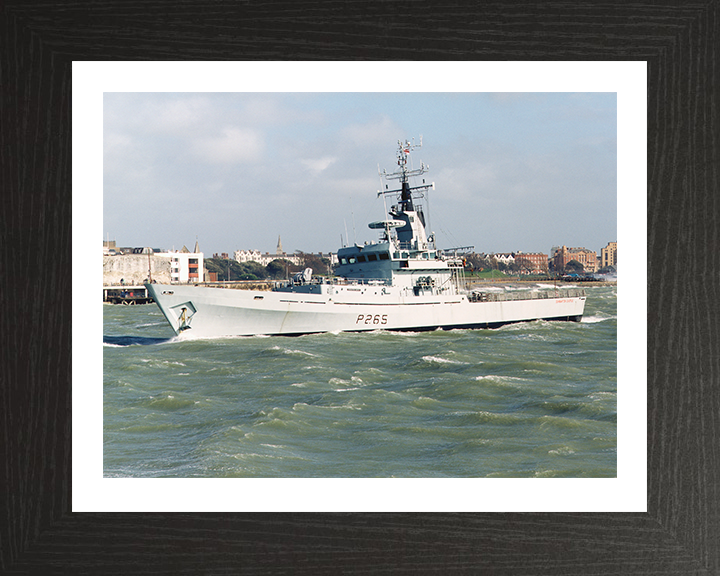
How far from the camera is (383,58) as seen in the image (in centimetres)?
229

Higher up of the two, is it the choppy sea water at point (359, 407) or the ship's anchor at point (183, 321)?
the ship's anchor at point (183, 321)

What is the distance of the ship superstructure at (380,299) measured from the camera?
9.38 m

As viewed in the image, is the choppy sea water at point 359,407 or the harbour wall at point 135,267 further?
the harbour wall at point 135,267

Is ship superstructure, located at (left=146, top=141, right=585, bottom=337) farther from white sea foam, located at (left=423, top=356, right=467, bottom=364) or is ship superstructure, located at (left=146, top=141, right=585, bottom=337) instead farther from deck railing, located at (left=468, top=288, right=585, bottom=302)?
white sea foam, located at (left=423, top=356, right=467, bottom=364)

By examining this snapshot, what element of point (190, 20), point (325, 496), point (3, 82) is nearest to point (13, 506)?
point (325, 496)

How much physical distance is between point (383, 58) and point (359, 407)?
348 centimetres

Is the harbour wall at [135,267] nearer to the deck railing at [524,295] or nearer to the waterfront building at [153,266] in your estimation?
the waterfront building at [153,266]

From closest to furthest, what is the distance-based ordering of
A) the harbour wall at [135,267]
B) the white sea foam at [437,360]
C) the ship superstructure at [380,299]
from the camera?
the white sea foam at [437,360] → the ship superstructure at [380,299] → the harbour wall at [135,267]

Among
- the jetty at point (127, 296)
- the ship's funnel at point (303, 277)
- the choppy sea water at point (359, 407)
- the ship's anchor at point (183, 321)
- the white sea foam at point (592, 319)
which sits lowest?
the choppy sea water at point (359, 407)

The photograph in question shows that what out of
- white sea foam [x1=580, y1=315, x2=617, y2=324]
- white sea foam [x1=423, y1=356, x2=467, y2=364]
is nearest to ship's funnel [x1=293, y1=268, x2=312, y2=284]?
white sea foam [x1=423, y1=356, x2=467, y2=364]

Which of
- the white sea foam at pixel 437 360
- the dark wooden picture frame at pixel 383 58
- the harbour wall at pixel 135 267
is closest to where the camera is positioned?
the dark wooden picture frame at pixel 383 58

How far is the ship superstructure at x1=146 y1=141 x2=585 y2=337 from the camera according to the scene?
9383 millimetres

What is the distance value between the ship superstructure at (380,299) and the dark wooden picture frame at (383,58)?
6010 mm

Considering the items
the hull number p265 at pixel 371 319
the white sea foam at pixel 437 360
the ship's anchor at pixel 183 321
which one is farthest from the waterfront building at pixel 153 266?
the white sea foam at pixel 437 360
